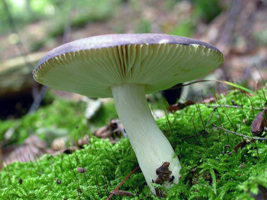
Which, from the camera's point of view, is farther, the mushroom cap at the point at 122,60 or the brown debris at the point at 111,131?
the brown debris at the point at 111,131

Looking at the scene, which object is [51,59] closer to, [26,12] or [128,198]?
[128,198]

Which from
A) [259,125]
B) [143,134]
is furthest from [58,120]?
[259,125]

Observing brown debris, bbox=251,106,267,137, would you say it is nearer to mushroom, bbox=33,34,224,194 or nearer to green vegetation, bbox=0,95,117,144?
mushroom, bbox=33,34,224,194

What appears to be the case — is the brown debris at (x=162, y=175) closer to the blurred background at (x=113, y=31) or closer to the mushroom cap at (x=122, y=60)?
the mushroom cap at (x=122, y=60)

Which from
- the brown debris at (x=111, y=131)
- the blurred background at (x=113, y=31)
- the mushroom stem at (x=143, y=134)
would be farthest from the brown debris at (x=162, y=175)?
the brown debris at (x=111, y=131)

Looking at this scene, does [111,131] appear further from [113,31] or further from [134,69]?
[113,31]
